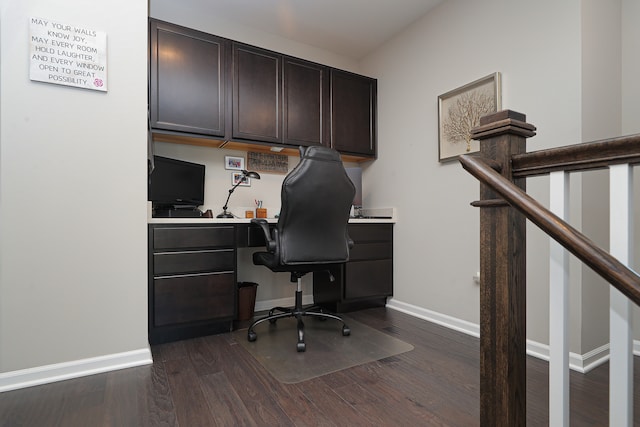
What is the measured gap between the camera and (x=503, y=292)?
78cm

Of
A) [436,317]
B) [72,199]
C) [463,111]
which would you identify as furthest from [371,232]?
[72,199]

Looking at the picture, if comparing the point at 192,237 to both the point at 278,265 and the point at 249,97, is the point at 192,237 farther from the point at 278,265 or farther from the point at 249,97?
the point at 249,97

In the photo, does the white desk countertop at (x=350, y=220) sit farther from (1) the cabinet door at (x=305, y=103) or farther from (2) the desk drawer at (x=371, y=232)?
(1) the cabinet door at (x=305, y=103)

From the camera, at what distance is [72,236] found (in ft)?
5.82

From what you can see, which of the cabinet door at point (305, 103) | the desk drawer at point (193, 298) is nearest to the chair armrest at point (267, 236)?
the desk drawer at point (193, 298)

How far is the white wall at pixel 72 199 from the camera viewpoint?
1.66 meters

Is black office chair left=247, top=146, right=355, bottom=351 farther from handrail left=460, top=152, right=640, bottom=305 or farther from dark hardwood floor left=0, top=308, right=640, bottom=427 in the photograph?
handrail left=460, top=152, right=640, bottom=305

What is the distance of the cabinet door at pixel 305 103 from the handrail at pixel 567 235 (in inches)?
92.4

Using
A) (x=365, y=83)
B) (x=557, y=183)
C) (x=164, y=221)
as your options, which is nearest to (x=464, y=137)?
(x=365, y=83)

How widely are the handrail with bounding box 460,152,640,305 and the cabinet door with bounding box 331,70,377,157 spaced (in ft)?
8.14

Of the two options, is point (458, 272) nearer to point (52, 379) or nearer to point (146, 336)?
point (146, 336)

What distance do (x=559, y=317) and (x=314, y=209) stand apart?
154 centimetres

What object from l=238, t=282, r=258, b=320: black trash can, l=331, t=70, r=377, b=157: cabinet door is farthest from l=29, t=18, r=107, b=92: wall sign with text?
l=331, t=70, r=377, b=157: cabinet door

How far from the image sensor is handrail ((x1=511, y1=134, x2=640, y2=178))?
60 centimetres
